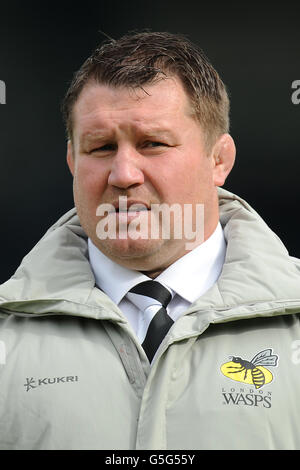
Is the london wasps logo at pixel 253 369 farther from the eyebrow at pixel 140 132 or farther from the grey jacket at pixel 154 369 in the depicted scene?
the eyebrow at pixel 140 132

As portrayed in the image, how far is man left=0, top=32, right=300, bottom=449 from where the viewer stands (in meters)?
1.49

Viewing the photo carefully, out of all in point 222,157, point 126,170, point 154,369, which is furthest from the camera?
point 222,157

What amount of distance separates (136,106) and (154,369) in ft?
1.77

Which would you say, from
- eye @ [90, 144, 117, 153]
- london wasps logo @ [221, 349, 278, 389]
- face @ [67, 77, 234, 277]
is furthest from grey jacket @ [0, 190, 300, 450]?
eye @ [90, 144, 117, 153]

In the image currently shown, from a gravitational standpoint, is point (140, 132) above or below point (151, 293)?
above

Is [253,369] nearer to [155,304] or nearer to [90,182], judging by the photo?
[155,304]

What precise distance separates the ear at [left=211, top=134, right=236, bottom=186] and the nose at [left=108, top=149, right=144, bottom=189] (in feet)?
0.75

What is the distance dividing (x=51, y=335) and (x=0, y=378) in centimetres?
13

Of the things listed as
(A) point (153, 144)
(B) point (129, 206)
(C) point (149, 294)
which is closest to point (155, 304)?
(C) point (149, 294)

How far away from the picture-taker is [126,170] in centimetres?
166

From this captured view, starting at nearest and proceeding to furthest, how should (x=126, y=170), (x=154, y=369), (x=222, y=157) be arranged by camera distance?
(x=154, y=369) < (x=126, y=170) < (x=222, y=157)

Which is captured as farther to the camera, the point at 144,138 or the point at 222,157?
the point at 222,157

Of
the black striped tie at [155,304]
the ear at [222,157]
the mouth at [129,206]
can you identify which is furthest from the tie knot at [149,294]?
the ear at [222,157]

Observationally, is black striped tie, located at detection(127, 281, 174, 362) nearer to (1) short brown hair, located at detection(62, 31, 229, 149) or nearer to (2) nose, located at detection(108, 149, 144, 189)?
(2) nose, located at detection(108, 149, 144, 189)
